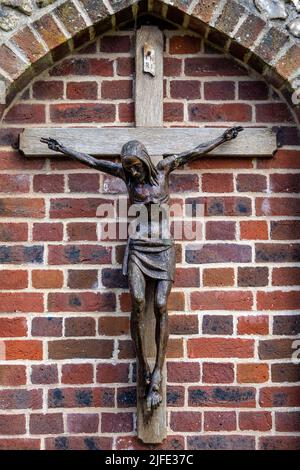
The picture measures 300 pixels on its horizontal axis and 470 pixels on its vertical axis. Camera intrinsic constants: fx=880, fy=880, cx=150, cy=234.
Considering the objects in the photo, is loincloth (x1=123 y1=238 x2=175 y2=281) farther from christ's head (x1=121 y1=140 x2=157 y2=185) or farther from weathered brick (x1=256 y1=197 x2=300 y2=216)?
weathered brick (x1=256 y1=197 x2=300 y2=216)

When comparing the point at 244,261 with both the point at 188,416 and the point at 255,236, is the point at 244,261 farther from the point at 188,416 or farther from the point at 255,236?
→ the point at 188,416

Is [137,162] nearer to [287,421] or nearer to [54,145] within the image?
[54,145]

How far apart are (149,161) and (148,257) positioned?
1.18 feet

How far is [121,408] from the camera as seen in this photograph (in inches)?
137

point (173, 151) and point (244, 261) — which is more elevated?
point (173, 151)

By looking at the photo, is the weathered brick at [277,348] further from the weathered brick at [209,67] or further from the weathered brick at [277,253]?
the weathered brick at [209,67]

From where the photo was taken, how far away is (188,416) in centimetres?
347

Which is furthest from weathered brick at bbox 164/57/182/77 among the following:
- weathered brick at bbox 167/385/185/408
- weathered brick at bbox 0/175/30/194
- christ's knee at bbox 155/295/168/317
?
weathered brick at bbox 167/385/185/408

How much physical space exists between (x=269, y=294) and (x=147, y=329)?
1.68ft

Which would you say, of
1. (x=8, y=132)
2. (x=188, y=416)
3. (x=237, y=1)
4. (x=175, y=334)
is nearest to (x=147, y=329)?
(x=175, y=334)

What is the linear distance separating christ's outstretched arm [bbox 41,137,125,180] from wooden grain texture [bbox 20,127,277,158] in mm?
85

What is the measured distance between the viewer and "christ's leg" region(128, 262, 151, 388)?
3.27 m
